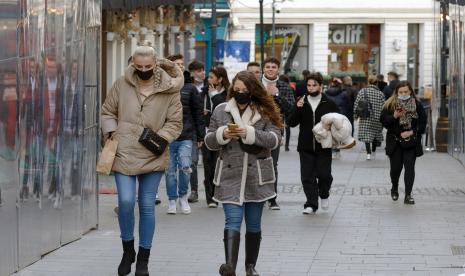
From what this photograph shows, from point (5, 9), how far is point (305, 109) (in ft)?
18.3

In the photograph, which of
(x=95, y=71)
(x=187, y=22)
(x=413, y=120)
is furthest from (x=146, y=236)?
(x=187, y=22)

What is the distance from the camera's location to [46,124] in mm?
9977

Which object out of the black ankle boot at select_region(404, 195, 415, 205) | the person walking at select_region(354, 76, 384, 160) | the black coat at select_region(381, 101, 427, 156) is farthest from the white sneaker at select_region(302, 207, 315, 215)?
the person walking at select_region(354, 76, 384, 160)

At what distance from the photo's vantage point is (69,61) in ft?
35.4

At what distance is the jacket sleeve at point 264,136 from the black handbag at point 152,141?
766 millimetres

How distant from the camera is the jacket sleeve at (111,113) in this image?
9227 millimetres

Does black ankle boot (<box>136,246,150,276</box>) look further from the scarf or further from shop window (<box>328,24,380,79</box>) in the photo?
shop window (<box>328,24,380,79</box>)

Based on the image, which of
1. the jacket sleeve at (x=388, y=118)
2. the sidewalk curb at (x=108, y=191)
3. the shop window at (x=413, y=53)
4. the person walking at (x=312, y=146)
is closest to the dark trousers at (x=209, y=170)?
the person walking at (x=312, y=146)

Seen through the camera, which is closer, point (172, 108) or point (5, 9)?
point (5, 9)

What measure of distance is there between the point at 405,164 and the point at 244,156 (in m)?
6.48

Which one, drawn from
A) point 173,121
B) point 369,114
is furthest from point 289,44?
point 173,121

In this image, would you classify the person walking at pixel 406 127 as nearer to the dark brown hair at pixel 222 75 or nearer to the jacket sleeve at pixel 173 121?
the dark brown hair at pixel 222 75

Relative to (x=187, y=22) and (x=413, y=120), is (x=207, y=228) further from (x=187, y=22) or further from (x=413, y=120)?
(x=187, y=22)

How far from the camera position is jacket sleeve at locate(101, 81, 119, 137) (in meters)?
9.23
